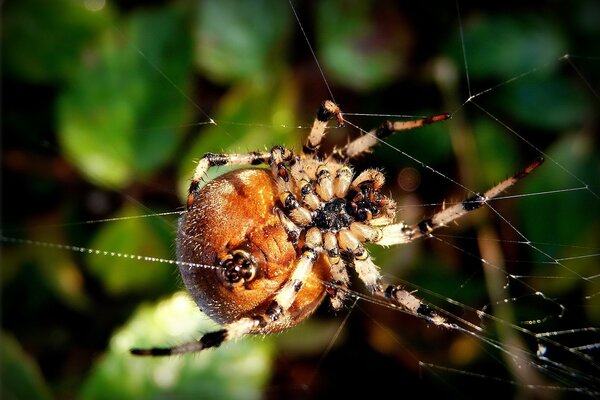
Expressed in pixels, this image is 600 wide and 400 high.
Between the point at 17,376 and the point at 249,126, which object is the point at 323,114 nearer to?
the point at 249,126

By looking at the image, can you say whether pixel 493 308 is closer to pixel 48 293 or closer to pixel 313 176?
pixel 313 176

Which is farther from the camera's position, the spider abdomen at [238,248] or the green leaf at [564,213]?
the green leaf at [564,213]

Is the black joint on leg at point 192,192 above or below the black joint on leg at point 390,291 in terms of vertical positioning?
above

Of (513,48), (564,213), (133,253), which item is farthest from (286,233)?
(513,48)

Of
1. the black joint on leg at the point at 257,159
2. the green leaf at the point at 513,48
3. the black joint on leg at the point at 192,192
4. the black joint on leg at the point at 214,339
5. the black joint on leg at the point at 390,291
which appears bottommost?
the black joint on leg at the point at 214,339

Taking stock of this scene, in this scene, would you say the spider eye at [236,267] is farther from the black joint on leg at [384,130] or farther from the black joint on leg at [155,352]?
the black joint on leg at [384,130]

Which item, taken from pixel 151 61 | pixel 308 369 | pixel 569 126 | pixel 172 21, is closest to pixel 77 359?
pixel 308 369

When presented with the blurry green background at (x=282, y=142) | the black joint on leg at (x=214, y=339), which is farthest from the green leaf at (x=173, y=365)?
the black joint on leg at (x=214, y=339)
